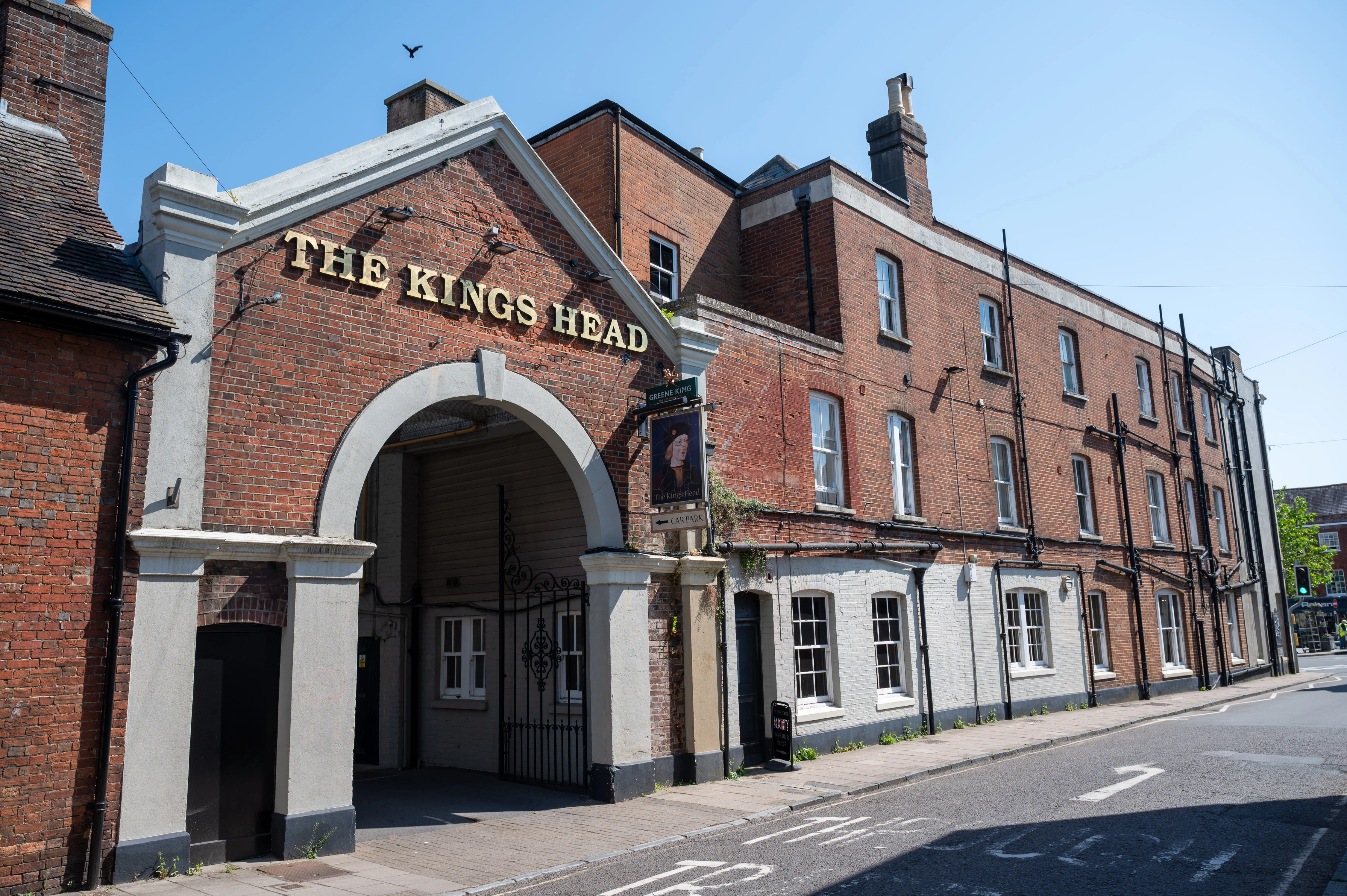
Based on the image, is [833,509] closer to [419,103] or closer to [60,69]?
[419,103]

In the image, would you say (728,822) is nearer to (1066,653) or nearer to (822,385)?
(822,385)

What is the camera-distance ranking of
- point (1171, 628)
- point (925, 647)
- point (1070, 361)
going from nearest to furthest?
point (925, 647), point (1070, 361), point (1171, 628)

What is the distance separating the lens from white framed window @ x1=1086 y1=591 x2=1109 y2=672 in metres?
22.4

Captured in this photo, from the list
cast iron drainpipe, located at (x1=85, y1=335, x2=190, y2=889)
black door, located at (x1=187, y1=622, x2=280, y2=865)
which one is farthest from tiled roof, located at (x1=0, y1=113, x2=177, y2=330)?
black door, located at (x1=187, y1=622, x2=280, y2=865)

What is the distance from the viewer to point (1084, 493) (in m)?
23.3

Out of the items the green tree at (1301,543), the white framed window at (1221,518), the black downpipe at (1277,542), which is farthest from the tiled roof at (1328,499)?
the white framed window at (1221,518)

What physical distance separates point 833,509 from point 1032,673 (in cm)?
729

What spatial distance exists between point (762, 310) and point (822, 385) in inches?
124

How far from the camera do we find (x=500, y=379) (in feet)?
36.7

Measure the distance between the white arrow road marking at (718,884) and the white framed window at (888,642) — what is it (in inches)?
342

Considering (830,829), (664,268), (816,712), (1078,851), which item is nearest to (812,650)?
(816,712)

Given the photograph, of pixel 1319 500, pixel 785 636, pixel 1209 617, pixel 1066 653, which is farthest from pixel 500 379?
pixel 1319 500

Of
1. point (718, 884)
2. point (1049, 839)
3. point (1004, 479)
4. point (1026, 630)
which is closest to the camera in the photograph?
point (718, 884)

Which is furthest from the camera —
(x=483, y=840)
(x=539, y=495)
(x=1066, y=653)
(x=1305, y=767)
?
(x=1066, y=653)
